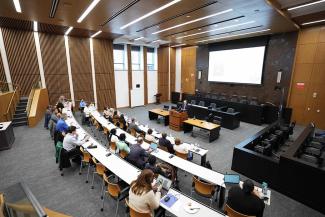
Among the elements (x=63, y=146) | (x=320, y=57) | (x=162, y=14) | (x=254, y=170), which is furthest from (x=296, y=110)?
(x=63, y=146)

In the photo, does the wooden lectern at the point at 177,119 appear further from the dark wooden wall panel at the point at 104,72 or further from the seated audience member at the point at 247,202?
the dark wooden wall panel at the point at 104,72

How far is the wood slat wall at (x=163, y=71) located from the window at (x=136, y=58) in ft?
6.58

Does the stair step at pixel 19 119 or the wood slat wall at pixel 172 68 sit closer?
the stair step at pixel 19 119

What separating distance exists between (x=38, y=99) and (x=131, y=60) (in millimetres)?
7451

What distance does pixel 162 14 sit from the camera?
6.27 metres

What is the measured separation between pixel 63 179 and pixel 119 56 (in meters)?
11.3

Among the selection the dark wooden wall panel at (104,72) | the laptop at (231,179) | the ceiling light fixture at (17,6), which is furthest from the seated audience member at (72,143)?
the dark wooden wall panel at (104,72)

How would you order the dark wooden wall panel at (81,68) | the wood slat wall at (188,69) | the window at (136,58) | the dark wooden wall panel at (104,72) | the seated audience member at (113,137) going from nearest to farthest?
1. the seated audience member at (113,137)
2. the dark wooden wall panel at (81,68)
3. the dark wooden wall panel at (104,72)
4. the window at (136,58)
5. the wood slat wall at (188,69)

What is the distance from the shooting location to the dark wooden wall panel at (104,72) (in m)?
12.6

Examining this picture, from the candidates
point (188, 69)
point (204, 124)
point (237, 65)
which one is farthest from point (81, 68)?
point (237, 65)

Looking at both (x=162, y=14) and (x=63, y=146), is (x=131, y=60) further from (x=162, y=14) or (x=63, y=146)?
(x=63, y=146)

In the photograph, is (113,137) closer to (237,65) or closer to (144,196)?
(144,196)

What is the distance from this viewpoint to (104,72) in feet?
43.2

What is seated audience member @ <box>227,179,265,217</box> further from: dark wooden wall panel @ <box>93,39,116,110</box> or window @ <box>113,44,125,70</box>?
window @ <box>113,44,125,70</box>
